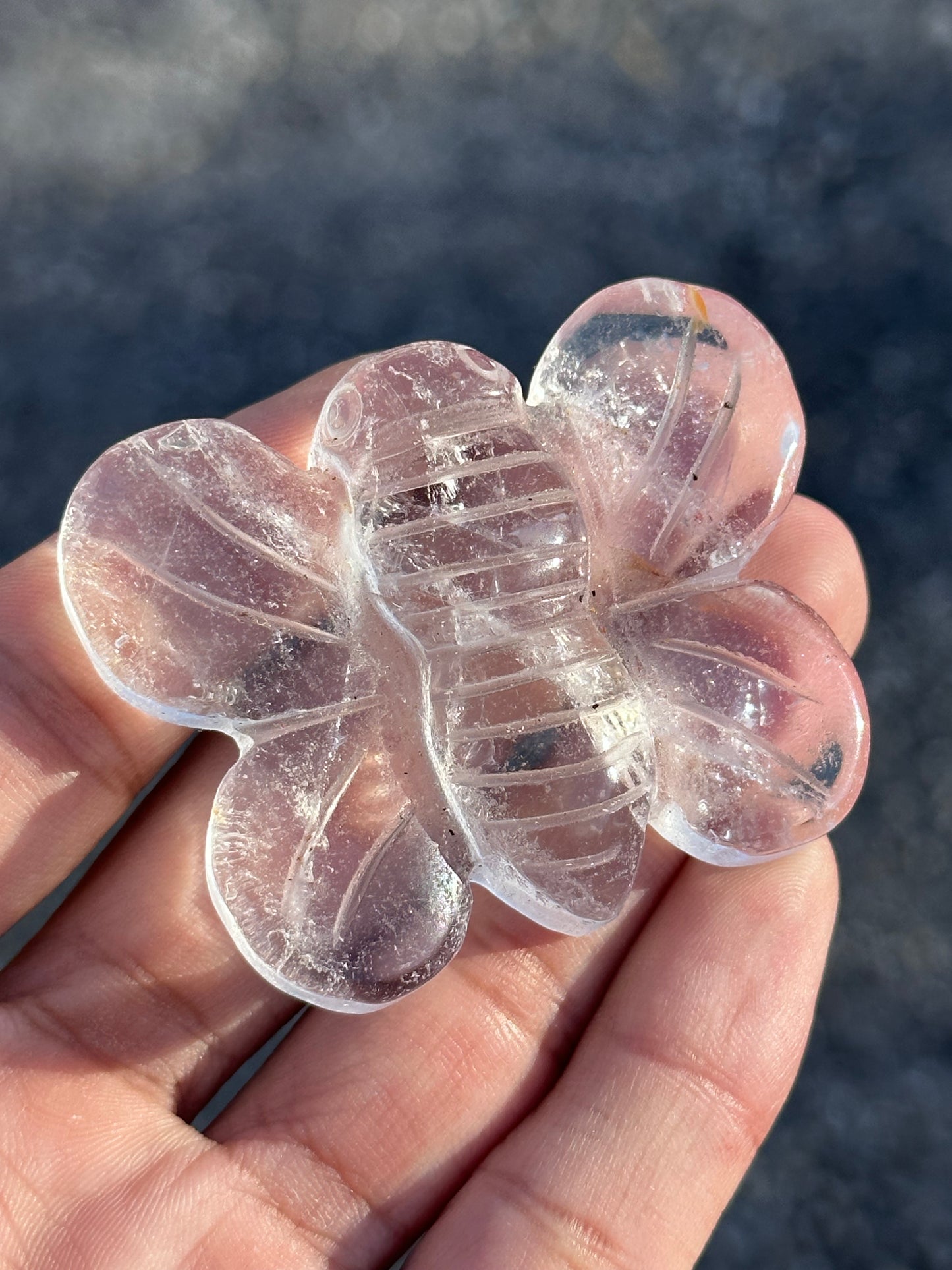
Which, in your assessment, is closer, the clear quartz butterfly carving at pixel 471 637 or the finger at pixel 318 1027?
the clear quartz butterfly carving at pixel 471 637

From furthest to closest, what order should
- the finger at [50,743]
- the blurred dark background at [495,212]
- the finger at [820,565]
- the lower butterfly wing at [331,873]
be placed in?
the blurred dark background at [495,212]
the finger at [820,565]
the finger at [50,743]
the lower butterfly wing at [331,873]

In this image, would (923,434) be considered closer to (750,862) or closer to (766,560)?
(766,560)

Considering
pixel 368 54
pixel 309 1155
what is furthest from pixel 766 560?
pixel 368 54

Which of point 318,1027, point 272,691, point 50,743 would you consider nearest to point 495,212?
point 272,691

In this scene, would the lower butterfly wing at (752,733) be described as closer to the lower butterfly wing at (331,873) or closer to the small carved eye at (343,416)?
the lower butterfly wing at (331,873)

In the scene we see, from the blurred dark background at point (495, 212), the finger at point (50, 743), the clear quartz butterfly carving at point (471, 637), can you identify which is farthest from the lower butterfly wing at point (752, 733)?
the finger at point (50, 743)

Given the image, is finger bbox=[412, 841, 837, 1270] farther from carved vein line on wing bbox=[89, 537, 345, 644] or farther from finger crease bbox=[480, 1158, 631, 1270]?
carved vein line on wing bbox=[89, 537, 345, 644]

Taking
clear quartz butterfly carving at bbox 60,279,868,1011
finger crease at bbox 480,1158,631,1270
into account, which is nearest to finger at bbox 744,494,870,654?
clear quartz butterfly carving at bbox 60,279,868,1011

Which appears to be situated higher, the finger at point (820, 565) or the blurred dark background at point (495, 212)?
the blurred dark background at point (495, 212)

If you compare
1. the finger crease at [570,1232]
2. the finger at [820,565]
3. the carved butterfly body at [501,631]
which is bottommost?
the finger crease at [570,1232]

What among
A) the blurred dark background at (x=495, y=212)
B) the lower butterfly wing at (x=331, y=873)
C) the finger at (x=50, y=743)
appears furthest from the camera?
the blurred dark background at (x=495, y=212)
